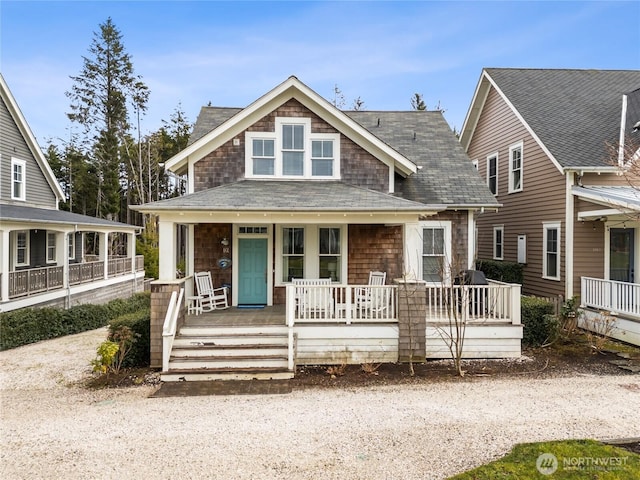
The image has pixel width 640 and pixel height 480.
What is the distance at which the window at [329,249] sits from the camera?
10992mm

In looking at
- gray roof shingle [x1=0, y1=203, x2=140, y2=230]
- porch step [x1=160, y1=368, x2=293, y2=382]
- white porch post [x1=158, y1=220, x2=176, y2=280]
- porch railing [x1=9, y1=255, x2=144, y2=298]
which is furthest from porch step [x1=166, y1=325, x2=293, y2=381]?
gray roof shingle [x1=0, y1=203, x2=140, y2=230]

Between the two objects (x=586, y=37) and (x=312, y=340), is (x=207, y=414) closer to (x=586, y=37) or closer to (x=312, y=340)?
(x=312, y=340)

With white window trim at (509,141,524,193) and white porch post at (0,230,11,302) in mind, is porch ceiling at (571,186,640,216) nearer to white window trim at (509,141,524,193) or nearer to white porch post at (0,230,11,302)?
white window trim at (509,141,524,193)

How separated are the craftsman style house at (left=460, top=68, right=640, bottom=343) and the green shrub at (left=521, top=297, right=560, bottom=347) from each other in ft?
6.99

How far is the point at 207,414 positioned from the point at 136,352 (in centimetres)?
329

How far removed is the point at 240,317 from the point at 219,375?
6.53 ft

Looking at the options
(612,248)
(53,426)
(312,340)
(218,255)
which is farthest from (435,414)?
(612,248)

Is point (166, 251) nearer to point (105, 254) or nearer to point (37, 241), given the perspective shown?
point (105, 254)

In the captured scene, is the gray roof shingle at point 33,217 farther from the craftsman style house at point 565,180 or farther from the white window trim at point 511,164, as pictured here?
the white window trim at point 511,164

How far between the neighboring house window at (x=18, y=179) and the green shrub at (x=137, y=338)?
12.9m

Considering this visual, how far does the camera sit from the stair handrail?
7.70 m

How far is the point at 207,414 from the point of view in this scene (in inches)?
238

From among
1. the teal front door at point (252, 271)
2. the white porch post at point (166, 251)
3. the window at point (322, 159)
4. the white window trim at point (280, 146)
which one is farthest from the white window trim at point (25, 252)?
the window at point (322, 159)

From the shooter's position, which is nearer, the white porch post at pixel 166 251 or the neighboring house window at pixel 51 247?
the white porch post at pixel 166 251
